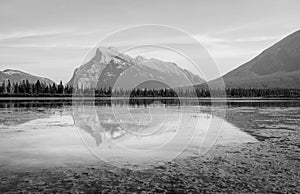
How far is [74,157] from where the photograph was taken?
699 inches

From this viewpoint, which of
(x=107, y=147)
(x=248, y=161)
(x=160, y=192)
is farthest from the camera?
(x=107, y=147)

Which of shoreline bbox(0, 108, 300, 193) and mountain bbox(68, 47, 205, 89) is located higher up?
mountain bbox(68, 47, 205, 89)

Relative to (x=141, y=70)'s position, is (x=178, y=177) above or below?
below

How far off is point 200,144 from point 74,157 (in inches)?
371

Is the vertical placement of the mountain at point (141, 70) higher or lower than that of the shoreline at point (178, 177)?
higher

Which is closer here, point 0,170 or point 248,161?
point 0,170

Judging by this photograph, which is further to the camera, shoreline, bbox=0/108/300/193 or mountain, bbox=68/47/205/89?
mountain, bbox=68/47/205/89

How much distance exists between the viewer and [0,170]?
1437 centimetres

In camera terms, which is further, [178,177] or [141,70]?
[141,70]

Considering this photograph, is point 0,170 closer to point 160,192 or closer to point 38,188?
point 38,188

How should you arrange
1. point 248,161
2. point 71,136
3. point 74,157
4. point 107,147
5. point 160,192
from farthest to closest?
1. point 71,136
2. point 107,147
3. point 74,157
4. point 248,161
5. point 160,192

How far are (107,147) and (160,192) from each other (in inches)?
400

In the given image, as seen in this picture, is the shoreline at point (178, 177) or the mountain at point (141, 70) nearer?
the shoreline at point (178, 177)

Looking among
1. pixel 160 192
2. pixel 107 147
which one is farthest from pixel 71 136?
pixel 160 192
